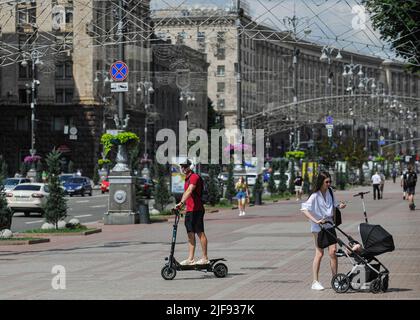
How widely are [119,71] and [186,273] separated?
17.1 meters

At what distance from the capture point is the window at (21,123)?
9462 centimetres

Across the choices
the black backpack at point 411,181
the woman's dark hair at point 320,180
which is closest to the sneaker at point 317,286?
the woman's dark hair at point 320,180

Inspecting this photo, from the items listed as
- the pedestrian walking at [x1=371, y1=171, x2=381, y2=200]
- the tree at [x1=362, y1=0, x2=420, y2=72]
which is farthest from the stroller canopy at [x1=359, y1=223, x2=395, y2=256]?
the pedestrian walking at [x1=371, y1=171, x2=381, y2=200]

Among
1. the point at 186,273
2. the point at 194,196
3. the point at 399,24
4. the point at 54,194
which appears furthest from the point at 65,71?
the point at 194,196

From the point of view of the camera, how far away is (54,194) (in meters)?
30.9

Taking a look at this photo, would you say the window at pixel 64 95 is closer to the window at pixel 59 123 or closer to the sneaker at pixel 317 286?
the window at pixel 59 123

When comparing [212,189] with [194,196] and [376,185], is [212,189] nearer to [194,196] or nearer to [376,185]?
[376,185]

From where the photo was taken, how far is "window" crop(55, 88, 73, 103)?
93250mm

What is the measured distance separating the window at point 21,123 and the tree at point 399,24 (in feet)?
182
